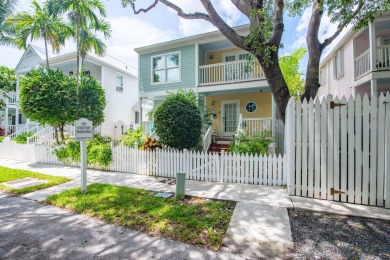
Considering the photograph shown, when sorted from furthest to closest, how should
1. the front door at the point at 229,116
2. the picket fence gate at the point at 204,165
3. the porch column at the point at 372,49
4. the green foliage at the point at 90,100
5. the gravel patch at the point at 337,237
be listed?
the front door at the point at 229,116, the green foliage at the point at 90,100, the porch column at the point at 372,49, the picket fence gate at the point at 204,165, the gravel patch at the point at 337,237

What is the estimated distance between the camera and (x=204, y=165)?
680cm

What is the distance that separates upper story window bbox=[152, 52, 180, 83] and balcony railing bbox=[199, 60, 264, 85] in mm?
1736

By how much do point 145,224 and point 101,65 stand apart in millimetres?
15774

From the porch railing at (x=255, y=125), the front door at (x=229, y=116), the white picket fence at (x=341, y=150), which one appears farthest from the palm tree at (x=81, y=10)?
the white picket fence at (x=341, y=150)

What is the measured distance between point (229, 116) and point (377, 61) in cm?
801

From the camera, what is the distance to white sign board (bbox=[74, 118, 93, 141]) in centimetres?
541

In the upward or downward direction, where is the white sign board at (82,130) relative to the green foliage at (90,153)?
upward

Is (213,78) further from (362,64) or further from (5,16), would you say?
(5,16)

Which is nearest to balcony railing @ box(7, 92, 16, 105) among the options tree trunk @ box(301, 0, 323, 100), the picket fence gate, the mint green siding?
the mint green siding

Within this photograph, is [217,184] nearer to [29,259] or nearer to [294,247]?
[294,247]

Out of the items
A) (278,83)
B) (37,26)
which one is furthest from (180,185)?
(37,26)

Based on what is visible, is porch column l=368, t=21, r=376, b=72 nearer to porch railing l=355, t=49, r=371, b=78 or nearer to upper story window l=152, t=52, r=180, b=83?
porch railing l=355, t=49, r=371, b=78

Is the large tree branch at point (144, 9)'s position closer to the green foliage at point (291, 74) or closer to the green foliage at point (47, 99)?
the green foliage at point (47, 99)

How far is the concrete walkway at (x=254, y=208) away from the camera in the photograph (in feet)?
9.73
